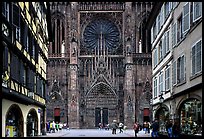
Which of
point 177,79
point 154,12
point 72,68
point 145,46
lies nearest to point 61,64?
point 72,68

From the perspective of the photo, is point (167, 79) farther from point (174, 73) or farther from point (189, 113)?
point (189, 113)

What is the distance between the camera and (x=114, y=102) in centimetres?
7281

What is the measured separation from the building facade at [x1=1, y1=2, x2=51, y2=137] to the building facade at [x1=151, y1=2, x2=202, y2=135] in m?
8.52

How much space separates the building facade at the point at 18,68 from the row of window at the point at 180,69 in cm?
839

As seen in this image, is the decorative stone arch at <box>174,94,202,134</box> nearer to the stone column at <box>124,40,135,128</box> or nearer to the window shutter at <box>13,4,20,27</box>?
the window shutter at <box>13,4,20,27</box>

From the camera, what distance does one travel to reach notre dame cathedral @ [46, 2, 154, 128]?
234 feet

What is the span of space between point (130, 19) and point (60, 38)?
11.6 metres

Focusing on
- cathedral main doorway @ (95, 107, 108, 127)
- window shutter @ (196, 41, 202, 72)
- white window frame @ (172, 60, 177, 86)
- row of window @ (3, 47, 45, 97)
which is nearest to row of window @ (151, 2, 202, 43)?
window shutter @ (196, 41, 202, 72)

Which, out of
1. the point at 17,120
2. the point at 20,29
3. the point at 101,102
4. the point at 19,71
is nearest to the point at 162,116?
the point at 17,120

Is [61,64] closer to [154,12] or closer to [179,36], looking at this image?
[154,12]

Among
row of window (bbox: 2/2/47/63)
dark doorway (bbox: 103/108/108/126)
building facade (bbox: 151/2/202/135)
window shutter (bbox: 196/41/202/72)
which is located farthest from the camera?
dark doorway (bbox: 103/108/108/126)

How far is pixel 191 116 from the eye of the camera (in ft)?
76.3

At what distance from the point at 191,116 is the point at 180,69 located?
3844 mm

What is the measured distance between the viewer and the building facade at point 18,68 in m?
22.1
